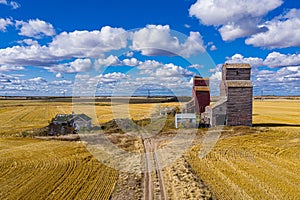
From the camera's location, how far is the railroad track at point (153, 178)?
42.9 feet

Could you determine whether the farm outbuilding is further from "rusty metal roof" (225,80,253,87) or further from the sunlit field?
the sunlit field

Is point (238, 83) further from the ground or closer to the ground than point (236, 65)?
closer to the ground

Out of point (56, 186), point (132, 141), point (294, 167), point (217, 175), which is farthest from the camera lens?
point (132, 141)

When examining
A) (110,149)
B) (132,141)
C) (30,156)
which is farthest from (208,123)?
(30,156)

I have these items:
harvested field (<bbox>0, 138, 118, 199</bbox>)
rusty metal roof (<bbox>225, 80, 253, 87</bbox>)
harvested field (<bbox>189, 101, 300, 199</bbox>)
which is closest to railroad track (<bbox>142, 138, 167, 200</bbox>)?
harvested field (<bbox>0, 138, 118, 199</bbox>)

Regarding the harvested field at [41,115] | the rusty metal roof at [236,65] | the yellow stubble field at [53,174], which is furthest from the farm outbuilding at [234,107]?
the harvested field at [41,115]

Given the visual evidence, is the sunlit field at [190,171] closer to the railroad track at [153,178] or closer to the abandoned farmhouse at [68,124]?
the railroad track at [153,178]

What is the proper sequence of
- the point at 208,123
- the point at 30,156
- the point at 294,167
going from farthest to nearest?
the point at 208,123 < the point at 30,156 < the point at 294,167

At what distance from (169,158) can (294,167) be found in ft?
26.4

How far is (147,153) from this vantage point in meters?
22.6

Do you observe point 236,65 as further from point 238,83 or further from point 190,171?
point 190,171

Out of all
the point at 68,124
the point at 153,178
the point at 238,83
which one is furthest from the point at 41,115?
the point at 153,178

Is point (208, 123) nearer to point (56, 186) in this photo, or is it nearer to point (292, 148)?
point (292, 148)

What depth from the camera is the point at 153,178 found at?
51.5 feet
